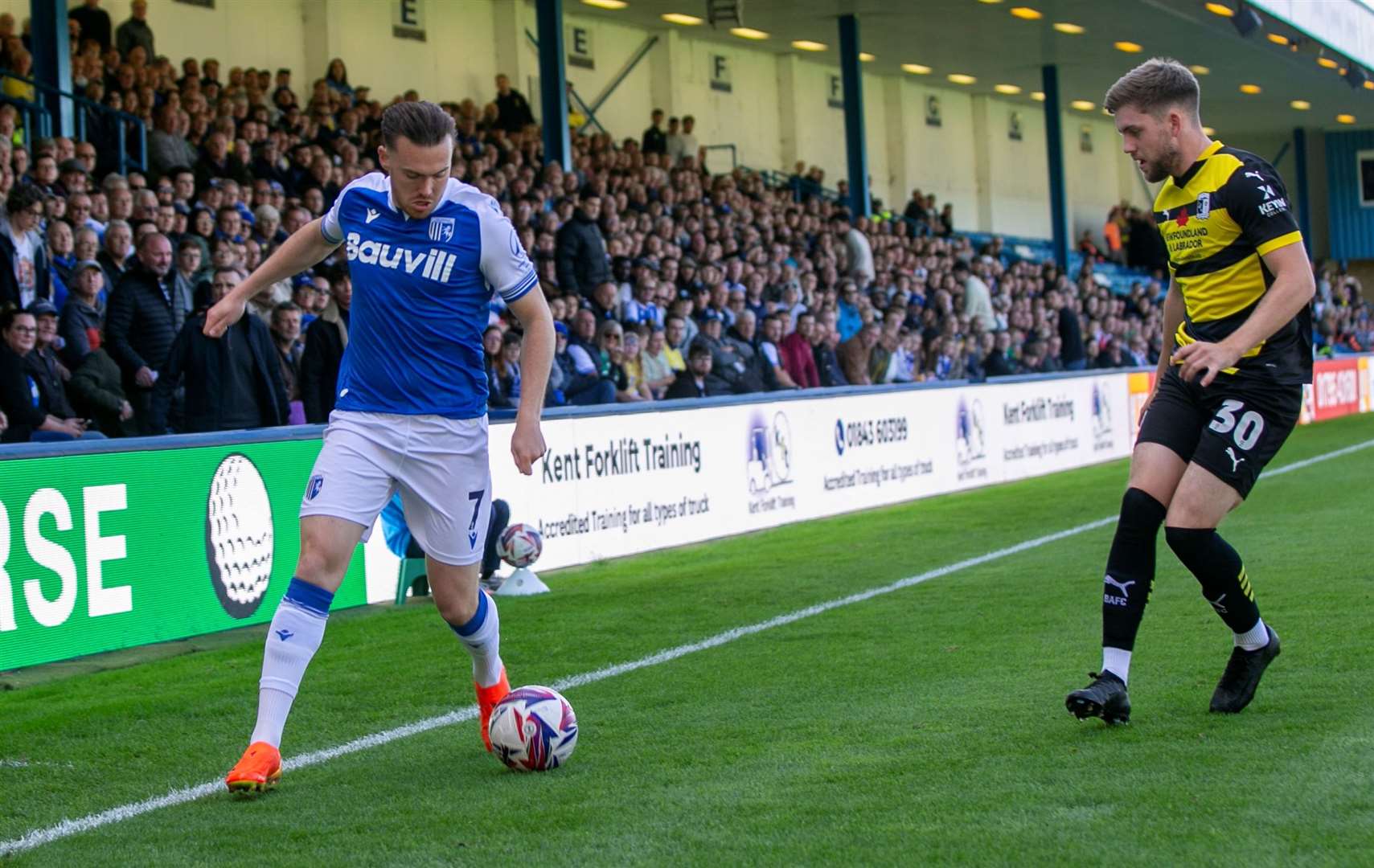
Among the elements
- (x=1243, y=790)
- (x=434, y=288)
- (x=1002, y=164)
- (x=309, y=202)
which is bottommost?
(x=1243, y=790)

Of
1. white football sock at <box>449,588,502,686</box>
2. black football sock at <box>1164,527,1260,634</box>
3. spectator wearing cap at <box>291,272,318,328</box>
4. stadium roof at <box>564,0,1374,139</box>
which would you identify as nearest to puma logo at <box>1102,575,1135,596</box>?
black football sock at <box>1164,527,1260,634</box>

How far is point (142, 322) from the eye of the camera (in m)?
11.9

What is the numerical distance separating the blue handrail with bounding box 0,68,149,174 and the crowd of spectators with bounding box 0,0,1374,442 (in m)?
0.16

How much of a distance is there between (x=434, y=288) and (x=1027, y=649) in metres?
3.61

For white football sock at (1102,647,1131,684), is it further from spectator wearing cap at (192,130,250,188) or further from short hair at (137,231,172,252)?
spectator wearing cap at (192,130,250,188)

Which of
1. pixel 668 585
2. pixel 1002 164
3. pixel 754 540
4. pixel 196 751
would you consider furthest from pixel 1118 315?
pixel 196 751

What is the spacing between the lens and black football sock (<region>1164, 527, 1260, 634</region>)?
5.74 meters

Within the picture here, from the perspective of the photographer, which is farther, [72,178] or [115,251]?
[72,178]

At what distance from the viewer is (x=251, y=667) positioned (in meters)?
8.59

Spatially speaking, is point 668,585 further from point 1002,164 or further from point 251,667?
point 1002,164

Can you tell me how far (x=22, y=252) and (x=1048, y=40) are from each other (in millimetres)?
24493

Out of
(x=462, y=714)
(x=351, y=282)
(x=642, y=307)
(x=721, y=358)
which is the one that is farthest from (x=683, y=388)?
(x=351, y=282)

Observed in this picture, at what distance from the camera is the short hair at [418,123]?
5301 millimetres

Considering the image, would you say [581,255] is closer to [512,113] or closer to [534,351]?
[512,113]
